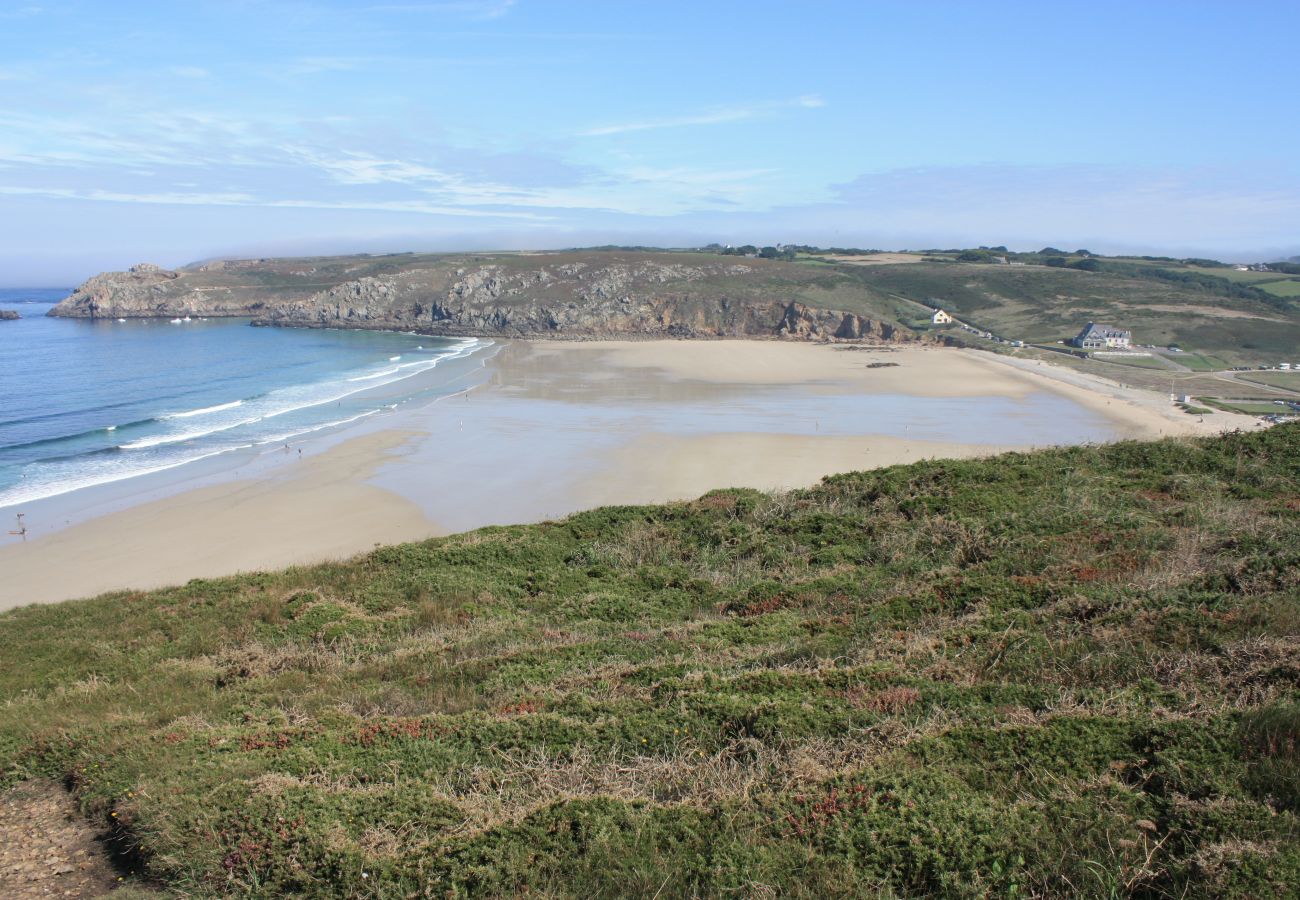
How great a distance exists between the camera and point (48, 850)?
4.73 meters

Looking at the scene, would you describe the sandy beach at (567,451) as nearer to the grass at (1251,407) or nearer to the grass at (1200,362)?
the grass at (1251,407)

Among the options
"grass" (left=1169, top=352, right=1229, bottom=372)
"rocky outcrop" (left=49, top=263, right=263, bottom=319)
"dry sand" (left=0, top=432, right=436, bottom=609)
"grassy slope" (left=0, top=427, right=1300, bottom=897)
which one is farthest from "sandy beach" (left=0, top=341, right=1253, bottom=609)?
"rocky outcrop" (left=49, top=263, right=263, bottom=319)

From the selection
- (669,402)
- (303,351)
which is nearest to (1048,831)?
(669,402)

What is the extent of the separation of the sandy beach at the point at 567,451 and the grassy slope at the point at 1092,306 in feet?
68.0

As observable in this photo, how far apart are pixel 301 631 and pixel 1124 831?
8.36 m

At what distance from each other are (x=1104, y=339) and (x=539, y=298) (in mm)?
53288

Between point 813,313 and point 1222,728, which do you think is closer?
point 1222,728

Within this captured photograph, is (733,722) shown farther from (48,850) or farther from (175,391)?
(175,391)

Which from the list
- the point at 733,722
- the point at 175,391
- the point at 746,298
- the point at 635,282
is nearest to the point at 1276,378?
the point at 746,298

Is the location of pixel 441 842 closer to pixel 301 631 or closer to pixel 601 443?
pixel 301 631

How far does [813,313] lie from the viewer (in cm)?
7356

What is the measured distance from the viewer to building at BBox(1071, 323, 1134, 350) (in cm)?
6062

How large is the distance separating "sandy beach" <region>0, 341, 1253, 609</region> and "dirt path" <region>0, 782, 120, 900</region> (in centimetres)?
1187

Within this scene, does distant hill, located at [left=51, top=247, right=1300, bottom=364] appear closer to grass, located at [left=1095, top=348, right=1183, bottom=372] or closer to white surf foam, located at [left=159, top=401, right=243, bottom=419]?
grass, located at [left=1095, top=348, right=1183, bottom=372]
